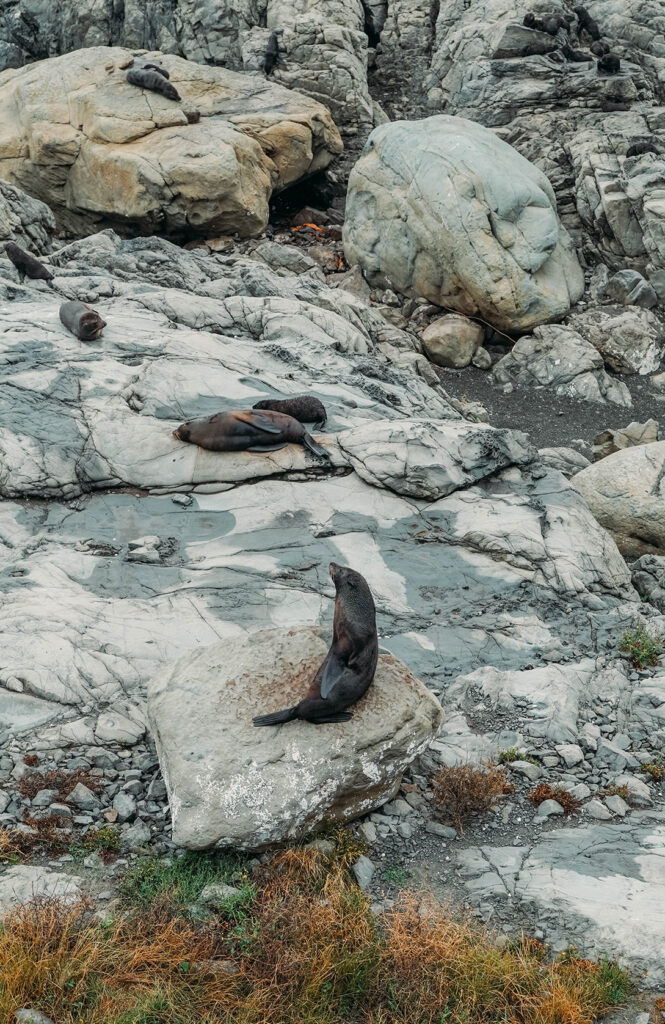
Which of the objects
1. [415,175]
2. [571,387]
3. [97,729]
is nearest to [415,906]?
[97,729]

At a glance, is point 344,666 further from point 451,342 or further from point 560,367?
point 451,342

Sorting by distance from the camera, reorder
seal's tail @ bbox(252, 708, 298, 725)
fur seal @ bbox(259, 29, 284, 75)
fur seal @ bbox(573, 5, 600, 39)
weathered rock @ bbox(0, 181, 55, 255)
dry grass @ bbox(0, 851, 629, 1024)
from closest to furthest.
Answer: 1. dry grass @ bbox(0, 851, 629, 1024)
2. seal's tail @ bbox(252, 708, 298, 725)
3. weathered rock @ bbox(0, 181, 55, 255)
4. fur seal @ bbox(573, 5, 600, 39)
5. fur seal @ bbox(259, 29, 284, 75)

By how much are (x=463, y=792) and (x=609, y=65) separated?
2844 centimetres

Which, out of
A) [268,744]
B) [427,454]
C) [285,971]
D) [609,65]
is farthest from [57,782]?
[609,65]

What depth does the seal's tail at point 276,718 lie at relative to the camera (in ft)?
20.4

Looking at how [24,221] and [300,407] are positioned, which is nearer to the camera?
[300,407]

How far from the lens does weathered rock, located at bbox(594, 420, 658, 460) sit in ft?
54.5

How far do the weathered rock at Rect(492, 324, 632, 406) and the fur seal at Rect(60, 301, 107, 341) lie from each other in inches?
447

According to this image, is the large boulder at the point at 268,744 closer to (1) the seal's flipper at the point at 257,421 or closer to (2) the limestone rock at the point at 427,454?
(2) the limestone rock at the point at 427,454

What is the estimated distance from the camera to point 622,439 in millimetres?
16703

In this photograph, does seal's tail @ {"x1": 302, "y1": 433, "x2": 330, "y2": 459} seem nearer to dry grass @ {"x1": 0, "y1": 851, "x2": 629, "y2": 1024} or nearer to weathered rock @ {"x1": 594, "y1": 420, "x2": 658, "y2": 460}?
dry grass @ {"x1": 0, "y1": 851, "x2": 629, "y2": 1024}

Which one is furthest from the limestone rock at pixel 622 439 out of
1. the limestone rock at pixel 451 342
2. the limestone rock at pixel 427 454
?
the limestone rock at pixel 451 342

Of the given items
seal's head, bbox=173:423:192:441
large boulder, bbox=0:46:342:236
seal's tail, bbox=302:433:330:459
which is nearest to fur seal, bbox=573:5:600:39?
large boulder, bbox=0:46:342:236

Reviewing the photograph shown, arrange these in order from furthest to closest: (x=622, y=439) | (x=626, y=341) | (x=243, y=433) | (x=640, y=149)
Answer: (x=640, y=149) < (x=626, y=341) < (x=622, y=439) < (x=243, y=433)
